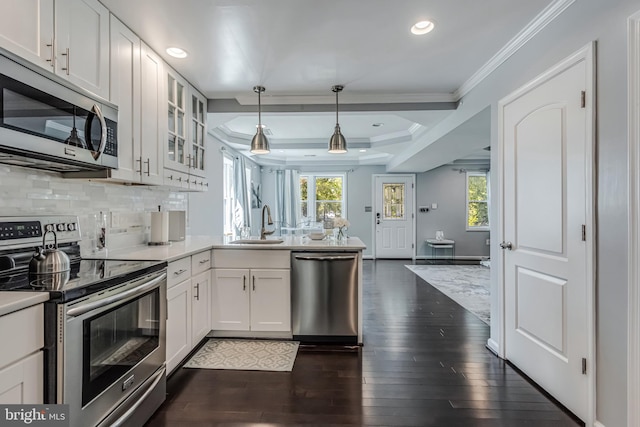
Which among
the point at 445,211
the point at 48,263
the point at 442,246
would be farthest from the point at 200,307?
the point at 445,211

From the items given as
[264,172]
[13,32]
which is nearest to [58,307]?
[13,32]

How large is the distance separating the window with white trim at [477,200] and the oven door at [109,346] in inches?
293

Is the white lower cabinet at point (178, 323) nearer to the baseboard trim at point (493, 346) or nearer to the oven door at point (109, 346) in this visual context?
the oven door at point (109, 346)

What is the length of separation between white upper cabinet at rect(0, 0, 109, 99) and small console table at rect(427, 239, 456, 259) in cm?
700

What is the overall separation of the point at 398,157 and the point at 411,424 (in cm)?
546

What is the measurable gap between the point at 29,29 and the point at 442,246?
24.7ft

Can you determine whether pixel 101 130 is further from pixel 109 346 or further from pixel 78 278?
pixel 109 346

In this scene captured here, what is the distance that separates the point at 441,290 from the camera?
4.78m

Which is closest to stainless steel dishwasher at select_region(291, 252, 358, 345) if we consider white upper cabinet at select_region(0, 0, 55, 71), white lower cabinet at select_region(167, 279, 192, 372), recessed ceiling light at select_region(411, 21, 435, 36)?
white lower cabinet at select_region(167, 279, 192, 372)

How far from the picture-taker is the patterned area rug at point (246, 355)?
246cm

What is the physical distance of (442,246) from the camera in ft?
24.4

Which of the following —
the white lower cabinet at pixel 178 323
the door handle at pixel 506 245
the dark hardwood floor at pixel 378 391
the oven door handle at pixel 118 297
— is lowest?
the dark hardwood floor at pixel 378 391

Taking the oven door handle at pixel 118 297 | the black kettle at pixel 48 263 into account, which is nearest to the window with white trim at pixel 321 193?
the oven door handle at pixel 118 297

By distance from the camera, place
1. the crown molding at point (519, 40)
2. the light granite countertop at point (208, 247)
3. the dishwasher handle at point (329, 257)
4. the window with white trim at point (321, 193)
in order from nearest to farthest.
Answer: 1. the crown molding at point (519, 40)
2. the light granite countertop at point (208, 247)
3. the dishwasher handle at point (329, 257)
4. the window with white trim at point (321, 193)
